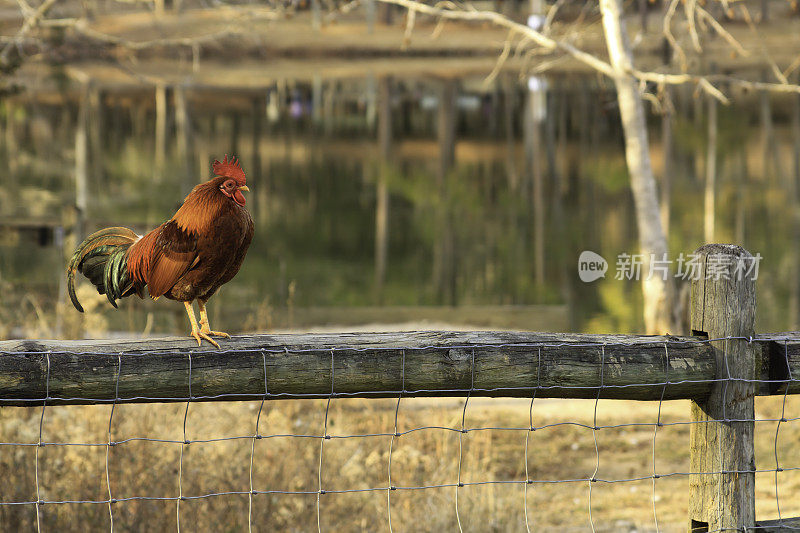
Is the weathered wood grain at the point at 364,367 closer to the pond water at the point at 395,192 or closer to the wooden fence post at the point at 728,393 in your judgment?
the wooden fence post at the point at 728,393

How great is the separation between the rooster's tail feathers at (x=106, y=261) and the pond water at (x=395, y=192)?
17.3 ft

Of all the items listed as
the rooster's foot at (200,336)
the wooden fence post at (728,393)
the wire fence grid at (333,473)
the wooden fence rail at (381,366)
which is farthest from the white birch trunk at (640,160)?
the rooster's foot at (200,336)

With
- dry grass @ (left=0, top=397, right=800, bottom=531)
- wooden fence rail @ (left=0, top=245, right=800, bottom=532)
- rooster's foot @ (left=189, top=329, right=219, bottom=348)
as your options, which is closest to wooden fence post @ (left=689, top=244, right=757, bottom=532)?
wooden fence rail @ (left=0, top=245, right=800, bottom=532)

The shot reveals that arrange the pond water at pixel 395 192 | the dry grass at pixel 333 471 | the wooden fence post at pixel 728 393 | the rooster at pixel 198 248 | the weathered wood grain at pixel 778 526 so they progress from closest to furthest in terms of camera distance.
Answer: the rooster at pixel 198 248
the wooden fence post at pixel 728 393
the weathered wood grain at pixel 778 526
the dry grass at pixel 333 471
the pond water at pixel 395 192

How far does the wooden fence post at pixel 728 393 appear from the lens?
143 inches

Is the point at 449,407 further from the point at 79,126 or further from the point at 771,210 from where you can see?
the point at 79,126

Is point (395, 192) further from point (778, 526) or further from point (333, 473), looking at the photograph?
point (778, 526)

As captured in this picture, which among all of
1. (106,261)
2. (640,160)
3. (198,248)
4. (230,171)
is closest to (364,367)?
(198,248)

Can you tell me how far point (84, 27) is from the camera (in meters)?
11.0

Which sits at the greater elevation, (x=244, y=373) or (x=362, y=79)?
(x=362, y=79)

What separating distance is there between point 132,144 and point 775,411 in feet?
83.8

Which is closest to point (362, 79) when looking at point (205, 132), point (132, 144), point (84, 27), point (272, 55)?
point (272, 55)

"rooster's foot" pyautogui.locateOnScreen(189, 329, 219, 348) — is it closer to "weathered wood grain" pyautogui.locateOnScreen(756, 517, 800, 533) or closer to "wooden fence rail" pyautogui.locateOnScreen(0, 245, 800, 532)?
"wooden fence rail" pyautogui.locateOnScreen(0, 245, 800, 532)

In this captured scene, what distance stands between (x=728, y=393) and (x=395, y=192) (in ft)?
77.9
